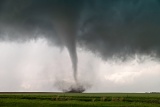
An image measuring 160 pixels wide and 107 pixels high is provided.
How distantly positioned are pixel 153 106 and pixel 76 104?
18333mm

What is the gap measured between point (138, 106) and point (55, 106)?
19405 millimetres

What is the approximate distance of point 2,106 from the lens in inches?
2522

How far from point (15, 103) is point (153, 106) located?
34.0 m

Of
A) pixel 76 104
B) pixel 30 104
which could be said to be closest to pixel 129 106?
pixel 76 104

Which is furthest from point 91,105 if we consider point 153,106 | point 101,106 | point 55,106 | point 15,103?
point 15,103

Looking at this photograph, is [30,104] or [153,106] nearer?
[153,106]

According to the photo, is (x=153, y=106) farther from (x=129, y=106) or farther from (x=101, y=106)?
(x=101, y=106)

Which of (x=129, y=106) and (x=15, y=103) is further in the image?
(x=15, y=103)

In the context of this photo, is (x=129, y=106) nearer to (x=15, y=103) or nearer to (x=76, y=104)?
(x=76, y=104)

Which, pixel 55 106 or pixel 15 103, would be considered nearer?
pixel 55 106

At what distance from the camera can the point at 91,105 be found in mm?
65688

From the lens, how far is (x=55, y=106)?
64.9m

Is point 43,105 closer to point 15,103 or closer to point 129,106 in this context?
point 15,103

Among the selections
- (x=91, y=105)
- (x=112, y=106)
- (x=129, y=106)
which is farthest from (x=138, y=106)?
(x=91, y=105)
